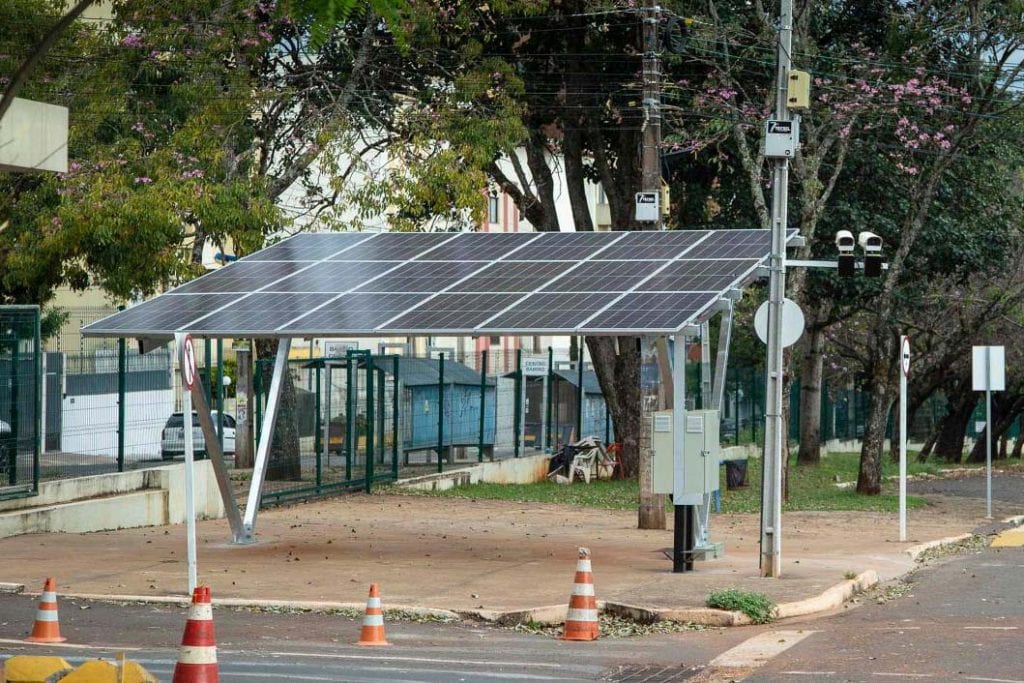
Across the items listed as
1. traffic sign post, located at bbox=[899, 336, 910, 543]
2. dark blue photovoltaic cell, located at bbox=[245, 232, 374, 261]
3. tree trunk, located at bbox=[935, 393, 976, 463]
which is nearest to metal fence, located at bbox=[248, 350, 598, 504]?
dark blue photovoltaic cell, located at bbox=[245, 232, 374, 261]

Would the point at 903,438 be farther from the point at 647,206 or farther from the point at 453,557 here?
the point at 453,557

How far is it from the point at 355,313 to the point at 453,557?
3.18 m

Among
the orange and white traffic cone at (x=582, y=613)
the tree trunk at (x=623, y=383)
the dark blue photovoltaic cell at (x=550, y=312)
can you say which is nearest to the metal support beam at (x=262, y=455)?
the dark blue photovoltaic cell at (x=550, y=312)

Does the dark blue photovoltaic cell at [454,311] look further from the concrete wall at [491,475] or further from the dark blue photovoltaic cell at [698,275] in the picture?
the concrete wall at [491,475]

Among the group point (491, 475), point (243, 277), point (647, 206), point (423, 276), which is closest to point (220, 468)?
point (243, 277)

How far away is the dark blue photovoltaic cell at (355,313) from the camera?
1639cm

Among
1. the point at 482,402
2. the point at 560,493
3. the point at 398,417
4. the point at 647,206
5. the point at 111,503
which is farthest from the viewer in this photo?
the point at 482,402

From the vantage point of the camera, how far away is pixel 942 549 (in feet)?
65.9

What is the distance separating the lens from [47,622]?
38.9 feet

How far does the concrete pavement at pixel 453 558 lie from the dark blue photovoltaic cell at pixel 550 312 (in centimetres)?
265

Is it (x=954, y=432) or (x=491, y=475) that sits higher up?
(x=954, y=432)

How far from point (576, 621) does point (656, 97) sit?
1115cm

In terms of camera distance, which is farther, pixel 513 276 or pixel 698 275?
pixel 513 276

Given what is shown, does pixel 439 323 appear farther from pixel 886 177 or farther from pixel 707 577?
pixel 886 177
